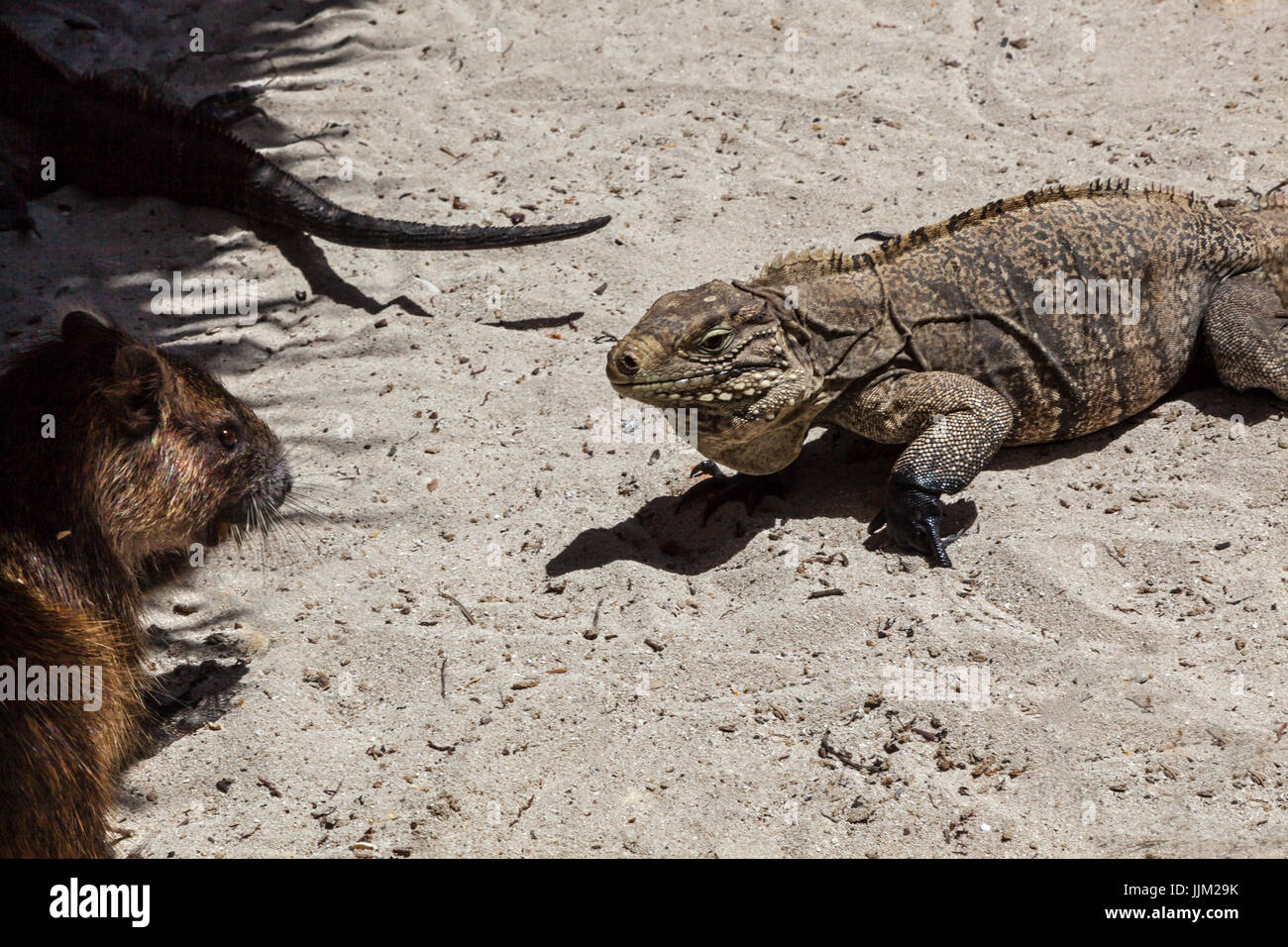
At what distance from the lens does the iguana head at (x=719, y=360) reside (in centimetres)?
414

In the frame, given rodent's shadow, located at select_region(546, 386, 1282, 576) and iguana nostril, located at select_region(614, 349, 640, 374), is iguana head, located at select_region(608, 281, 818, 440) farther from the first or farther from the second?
rodent's shadow, located at select_region(546, 386, 1282, 576)

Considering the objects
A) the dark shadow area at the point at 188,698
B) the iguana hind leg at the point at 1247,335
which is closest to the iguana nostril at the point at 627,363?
the dark shadow area at the point at 188,698

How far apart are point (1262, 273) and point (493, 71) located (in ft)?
17.6

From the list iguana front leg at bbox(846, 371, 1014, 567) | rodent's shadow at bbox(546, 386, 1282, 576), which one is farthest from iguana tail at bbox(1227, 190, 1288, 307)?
iguana front leg at bbox(846, 371, 1014, 567)

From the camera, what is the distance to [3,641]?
336 cm

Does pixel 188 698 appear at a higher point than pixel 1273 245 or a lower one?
lower

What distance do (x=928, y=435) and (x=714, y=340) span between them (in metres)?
0.99

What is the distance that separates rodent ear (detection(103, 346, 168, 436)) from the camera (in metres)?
4.04

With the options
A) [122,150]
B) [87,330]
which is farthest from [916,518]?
[122,150]

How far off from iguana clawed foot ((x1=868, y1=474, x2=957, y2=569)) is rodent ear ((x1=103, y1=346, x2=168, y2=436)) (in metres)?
2.99

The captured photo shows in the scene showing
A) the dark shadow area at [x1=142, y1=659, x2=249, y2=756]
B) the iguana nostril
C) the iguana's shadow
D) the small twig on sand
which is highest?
the iguana nostril

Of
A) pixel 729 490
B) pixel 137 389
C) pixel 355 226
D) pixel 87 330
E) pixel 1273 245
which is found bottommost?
pixel 729 490

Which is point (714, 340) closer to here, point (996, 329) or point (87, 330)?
point (996, 329)

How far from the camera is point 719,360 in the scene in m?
4.21
